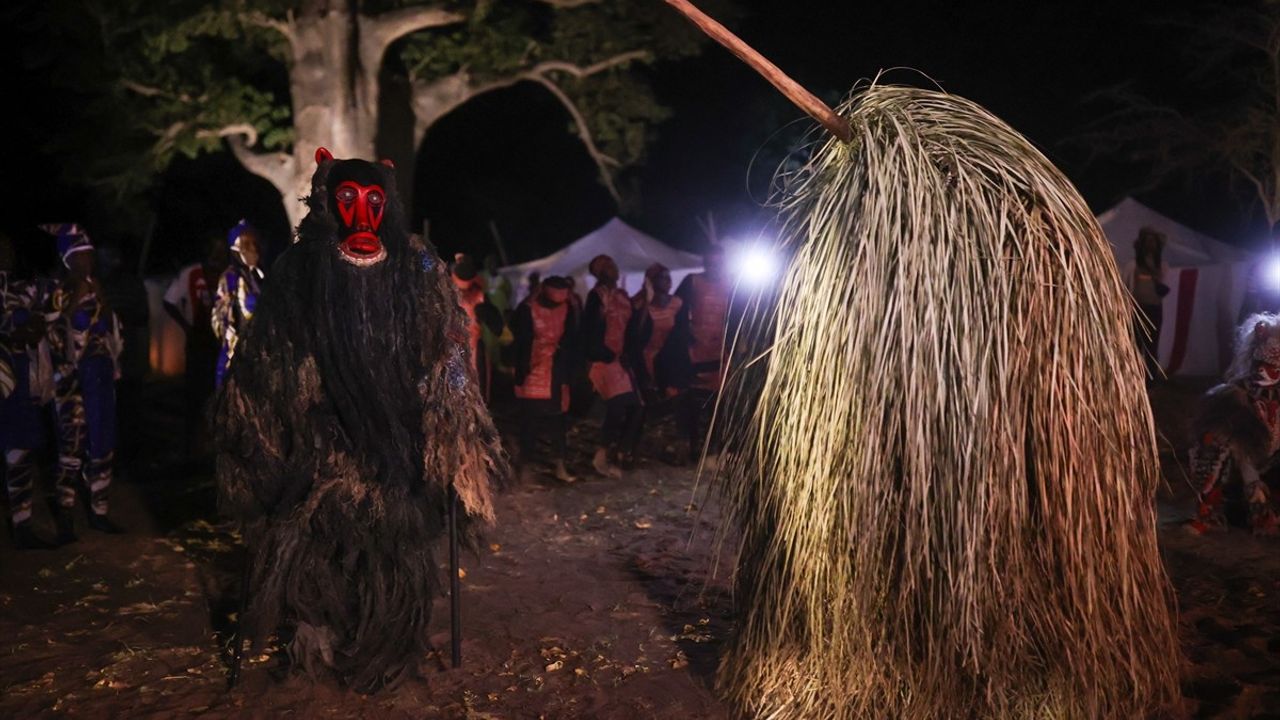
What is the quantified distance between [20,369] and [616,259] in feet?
41.5

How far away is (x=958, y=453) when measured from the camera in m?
3.89

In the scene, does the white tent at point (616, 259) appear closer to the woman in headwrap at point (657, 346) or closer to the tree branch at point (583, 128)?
the tree branch at point (583, 128)

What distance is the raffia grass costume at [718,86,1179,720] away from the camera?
3.93 m

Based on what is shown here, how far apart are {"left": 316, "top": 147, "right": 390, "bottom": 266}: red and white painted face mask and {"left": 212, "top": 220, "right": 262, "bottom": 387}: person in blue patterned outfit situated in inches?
138

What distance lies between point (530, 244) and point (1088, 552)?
3645cm

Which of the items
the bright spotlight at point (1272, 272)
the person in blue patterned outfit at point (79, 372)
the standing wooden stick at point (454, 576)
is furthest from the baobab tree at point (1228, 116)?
the standing wooden stick at point (454, 576)

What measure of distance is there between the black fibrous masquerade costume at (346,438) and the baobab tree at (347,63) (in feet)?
20.6

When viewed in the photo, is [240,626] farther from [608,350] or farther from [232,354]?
[608,350]

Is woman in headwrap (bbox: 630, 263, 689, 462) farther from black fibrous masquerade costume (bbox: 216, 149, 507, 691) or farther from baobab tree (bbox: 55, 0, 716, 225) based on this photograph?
black fibrous masquerade costume (bbox: 216, 149, 507, 691)

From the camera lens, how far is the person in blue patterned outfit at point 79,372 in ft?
23.9

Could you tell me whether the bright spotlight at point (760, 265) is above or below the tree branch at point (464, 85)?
below

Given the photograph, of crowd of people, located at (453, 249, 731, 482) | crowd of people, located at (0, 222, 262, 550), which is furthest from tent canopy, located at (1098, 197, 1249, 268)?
crowd of people, located at (0, 222, 262, 550)

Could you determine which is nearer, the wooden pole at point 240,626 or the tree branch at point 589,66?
the wooden pole at point 240,626

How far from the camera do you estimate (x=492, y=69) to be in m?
12.3
